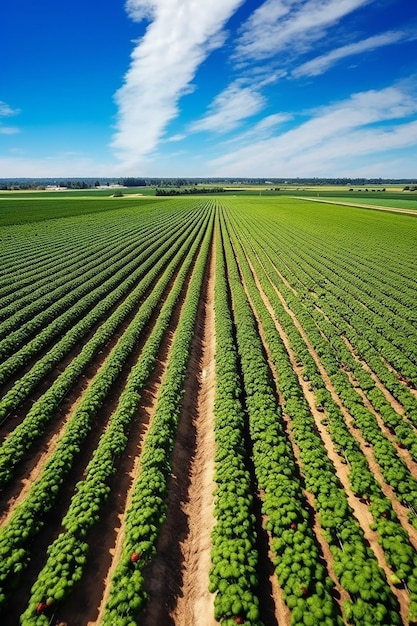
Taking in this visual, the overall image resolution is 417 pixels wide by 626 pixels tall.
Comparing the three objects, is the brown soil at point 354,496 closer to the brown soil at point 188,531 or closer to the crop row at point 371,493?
the crop row at point 371,493

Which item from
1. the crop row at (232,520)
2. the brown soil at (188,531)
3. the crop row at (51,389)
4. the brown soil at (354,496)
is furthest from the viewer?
the crop row at (51,389)

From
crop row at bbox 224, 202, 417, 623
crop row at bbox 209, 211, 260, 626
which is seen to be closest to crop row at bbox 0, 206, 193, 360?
crop row at bbox 209, 211, 260, 626

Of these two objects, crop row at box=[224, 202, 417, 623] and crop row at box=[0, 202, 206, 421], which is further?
crop row at box=[0, 202, 206, 421]

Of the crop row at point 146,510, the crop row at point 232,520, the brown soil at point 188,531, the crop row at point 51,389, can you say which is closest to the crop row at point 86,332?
the crop row at point 51,389

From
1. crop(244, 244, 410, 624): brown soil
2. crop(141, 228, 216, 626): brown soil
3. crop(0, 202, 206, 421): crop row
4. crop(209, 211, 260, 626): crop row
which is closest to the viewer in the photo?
crop(209, 211, 260, 626): crop row

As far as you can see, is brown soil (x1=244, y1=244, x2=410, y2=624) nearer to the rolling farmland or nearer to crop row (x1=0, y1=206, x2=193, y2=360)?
the rolling farmland

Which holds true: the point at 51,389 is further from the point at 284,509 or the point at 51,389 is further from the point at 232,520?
the point at 284,509

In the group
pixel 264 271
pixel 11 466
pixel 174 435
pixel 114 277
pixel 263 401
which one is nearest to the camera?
pixel 11 466

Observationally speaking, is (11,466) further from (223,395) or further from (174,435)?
(223,395)

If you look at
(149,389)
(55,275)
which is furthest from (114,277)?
(149,389)
